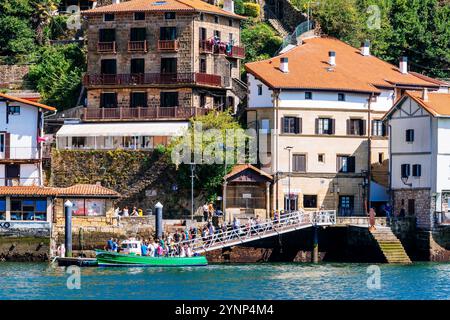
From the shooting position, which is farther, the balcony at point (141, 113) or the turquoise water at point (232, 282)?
the balcony at point (141, 113)

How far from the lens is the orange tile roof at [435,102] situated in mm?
88375

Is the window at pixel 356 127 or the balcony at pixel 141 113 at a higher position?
the balcony at pixel 141 113

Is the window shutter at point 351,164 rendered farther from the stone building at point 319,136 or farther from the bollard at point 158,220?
the bollard at point 158,220

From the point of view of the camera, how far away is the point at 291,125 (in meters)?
94.6

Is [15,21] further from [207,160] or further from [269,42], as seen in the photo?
[207,160]

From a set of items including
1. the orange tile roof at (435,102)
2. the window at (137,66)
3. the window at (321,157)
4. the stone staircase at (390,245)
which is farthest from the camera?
the window at (137,66)

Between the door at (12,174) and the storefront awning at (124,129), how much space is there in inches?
175

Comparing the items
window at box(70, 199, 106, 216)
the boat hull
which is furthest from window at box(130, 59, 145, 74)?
the boat hull

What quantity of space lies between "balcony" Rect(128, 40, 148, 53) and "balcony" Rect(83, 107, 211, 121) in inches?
167

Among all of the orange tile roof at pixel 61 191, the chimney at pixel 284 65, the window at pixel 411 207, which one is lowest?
the window at pixel 411 207

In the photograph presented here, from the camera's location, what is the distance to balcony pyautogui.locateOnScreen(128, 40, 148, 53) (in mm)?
100125

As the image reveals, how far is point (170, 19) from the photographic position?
100062mm

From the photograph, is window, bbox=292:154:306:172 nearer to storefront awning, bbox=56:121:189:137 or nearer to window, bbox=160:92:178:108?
storefront awning, bbox=56:121:189:137

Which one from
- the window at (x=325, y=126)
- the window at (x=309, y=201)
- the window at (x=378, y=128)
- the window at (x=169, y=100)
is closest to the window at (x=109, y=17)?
the window at (x=169, y=100)
